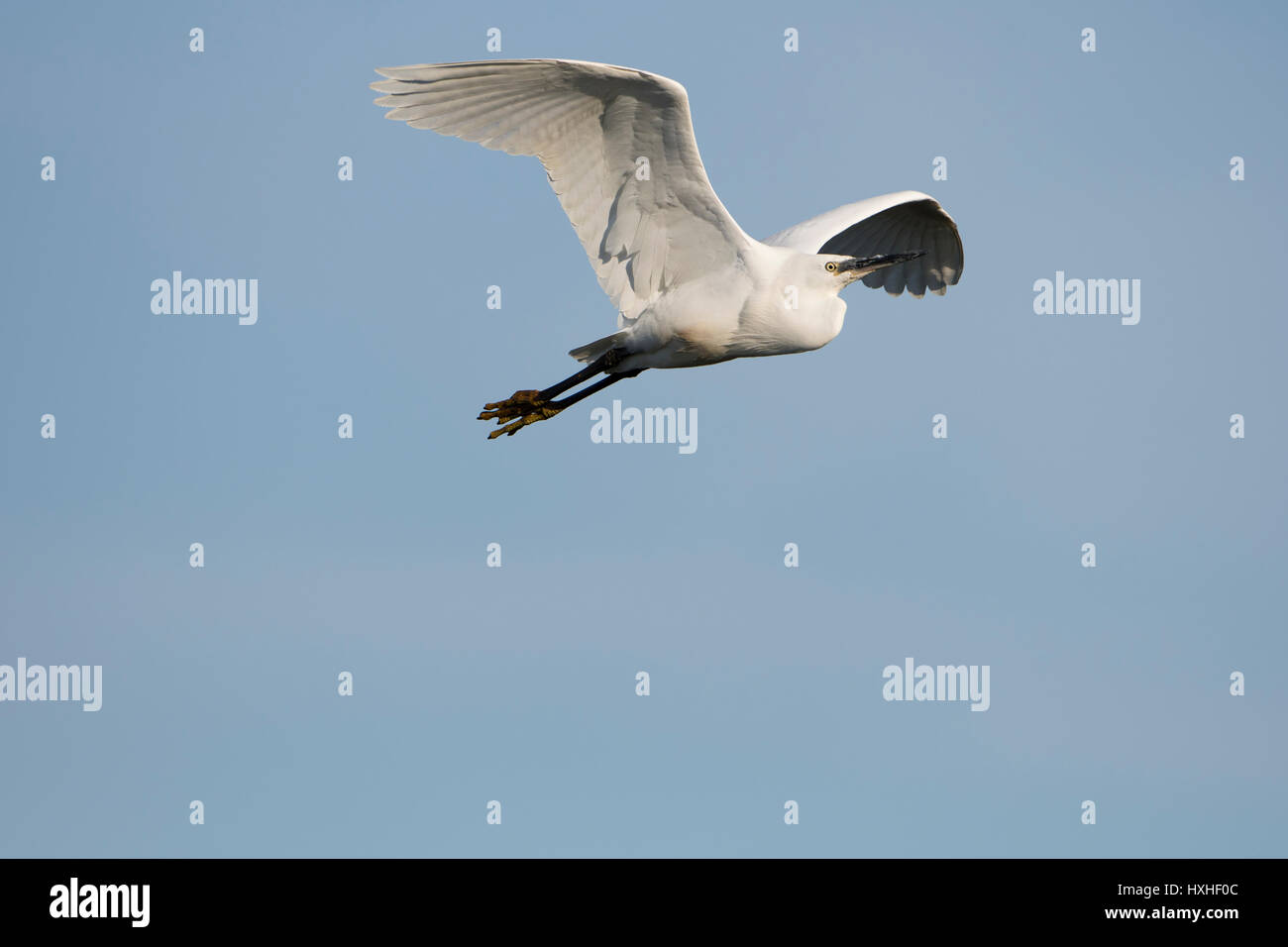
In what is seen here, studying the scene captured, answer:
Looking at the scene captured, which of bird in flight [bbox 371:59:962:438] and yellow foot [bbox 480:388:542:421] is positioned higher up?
bird in flight [bbox 371:59:962:438]

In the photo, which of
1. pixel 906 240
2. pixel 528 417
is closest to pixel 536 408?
pixel 528 417

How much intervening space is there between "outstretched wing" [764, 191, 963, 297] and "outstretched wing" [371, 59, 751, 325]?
7.42ft

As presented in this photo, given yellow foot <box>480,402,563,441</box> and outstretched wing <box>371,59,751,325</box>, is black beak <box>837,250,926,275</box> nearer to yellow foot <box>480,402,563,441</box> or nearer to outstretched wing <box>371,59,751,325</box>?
outstretched wing <box>371,59,751,325</box>

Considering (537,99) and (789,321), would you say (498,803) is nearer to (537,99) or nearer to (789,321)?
(789,321)

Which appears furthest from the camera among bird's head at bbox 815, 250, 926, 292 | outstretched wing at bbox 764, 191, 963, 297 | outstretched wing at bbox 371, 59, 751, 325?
outstretched wing at bbox 764, 191, 963, 297

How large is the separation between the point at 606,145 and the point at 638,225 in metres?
0.85

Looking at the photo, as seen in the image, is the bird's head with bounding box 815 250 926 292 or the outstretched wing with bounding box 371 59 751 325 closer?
the outstretched wing with bounding box 371 59 751 325

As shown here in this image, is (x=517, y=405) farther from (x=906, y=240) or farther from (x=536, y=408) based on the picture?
(x=906, y=240)

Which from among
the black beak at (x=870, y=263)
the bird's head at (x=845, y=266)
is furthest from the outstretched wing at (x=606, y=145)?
the black beak at (x=870, y=263)

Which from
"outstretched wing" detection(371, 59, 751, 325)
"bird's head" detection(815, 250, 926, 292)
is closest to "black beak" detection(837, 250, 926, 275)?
"bird's head" detection(815, 250, 926, 292)

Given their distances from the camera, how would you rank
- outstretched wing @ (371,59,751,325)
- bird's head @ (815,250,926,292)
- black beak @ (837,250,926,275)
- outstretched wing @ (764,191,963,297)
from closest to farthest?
outstretched wing @ (371,59,751,325) → bird's head @ (815,250,926,292) → black beak @ (837,250,926,275) → outstretched wing @ (764,191,963,297)

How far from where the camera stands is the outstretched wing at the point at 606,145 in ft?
46.3

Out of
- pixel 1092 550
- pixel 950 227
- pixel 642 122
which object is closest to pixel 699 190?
pixel 642 122

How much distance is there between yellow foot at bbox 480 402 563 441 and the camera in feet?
54.3
